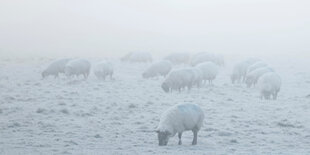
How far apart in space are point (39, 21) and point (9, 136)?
313 feet

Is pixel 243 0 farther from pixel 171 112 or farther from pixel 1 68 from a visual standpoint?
pixel 171 112

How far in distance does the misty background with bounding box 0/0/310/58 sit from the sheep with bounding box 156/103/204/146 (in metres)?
48.1

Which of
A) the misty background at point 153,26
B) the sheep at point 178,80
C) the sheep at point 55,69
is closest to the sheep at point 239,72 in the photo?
the sheep at point 178,80

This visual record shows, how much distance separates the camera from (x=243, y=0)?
146750mm

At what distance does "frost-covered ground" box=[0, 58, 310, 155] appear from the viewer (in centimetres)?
1495

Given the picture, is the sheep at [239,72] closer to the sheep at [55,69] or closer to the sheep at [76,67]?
the sheep at [76,67]

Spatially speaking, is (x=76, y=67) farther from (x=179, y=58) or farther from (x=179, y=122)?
(x=179, y=122)

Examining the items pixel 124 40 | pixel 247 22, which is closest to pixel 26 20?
pixel 124 40

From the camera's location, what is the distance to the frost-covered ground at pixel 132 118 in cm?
1495

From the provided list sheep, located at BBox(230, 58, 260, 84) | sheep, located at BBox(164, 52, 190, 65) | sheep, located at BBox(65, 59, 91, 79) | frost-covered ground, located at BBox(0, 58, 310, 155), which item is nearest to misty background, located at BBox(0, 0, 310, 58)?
sheep, located at BBox(164, 52, 190, 65)

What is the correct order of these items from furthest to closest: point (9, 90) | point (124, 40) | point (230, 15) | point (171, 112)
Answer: point (230, 15)
point (124, 40)
point (9, 90)
point (171, 112)

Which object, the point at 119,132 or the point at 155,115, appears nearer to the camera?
the point at 119,132

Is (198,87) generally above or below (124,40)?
below

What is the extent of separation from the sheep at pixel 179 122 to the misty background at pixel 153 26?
4812 centimetres
